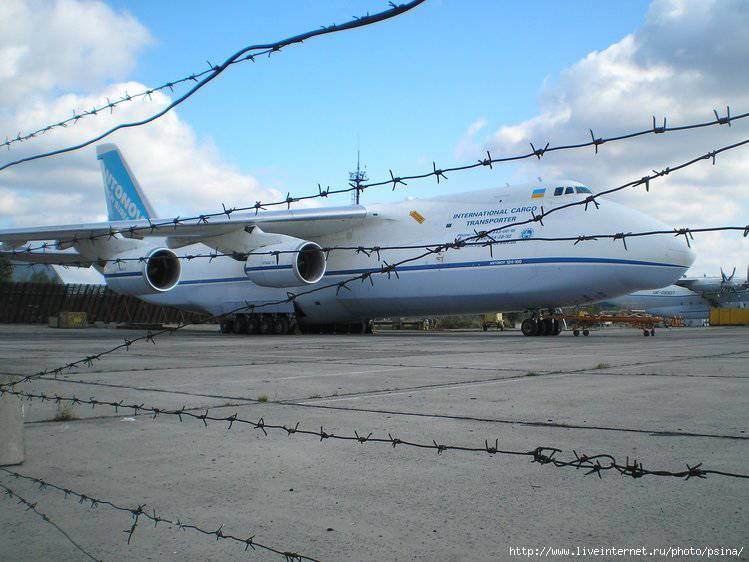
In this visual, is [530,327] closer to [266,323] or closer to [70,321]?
[266,323]

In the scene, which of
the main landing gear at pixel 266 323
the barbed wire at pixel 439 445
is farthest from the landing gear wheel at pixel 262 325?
the barbed wire at pixel 439 445

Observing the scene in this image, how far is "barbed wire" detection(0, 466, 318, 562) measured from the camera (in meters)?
2.26

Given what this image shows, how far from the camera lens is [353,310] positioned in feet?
64.6

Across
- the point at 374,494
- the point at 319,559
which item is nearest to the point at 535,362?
the point at 374,494

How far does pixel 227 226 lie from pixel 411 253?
4317mm

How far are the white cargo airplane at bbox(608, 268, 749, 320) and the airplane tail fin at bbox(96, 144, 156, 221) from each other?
29.9 m

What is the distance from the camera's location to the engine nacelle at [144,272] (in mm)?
16281

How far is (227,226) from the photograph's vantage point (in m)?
17.3

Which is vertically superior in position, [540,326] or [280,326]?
[280,326]

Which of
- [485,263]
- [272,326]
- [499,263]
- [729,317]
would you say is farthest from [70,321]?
[729,317]

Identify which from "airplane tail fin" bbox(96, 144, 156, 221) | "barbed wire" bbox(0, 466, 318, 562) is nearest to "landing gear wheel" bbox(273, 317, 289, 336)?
"airplane tail fin" bbox(96, 144, 156, 221)

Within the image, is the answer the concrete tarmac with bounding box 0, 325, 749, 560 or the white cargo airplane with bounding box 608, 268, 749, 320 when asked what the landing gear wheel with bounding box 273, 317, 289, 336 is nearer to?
the concrete tarmac with bounding box 0, 325, 749, 560

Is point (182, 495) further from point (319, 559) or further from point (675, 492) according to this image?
A: point (675, 492)

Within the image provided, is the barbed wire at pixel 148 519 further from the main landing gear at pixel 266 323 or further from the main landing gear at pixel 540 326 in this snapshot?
the main landing gear at pixel 266 323
